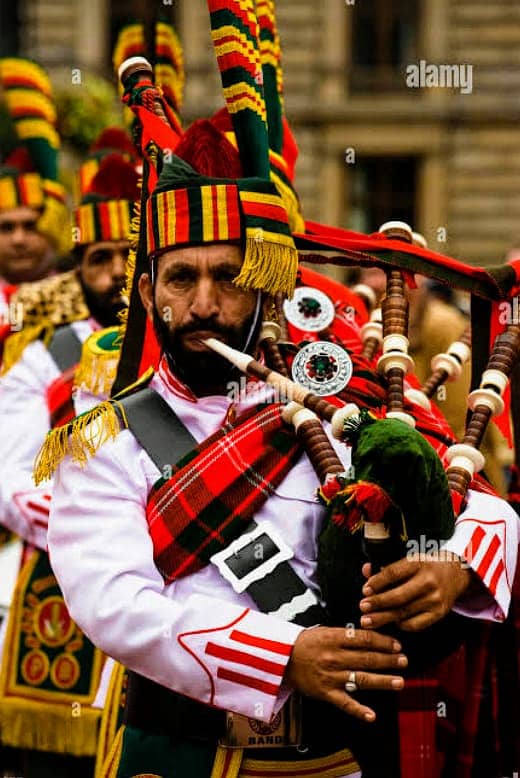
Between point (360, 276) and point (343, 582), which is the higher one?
point (360, 276)

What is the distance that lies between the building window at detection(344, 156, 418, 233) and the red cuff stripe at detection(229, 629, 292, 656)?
2060cm

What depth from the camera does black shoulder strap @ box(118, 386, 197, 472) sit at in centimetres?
304

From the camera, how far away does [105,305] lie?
16.7 ft

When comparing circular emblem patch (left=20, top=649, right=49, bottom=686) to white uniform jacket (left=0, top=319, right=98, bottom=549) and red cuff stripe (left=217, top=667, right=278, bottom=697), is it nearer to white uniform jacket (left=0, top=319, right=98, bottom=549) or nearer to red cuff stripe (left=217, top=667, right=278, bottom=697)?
white uniform jacket (left=0, top=319, right=98, bottom=549)

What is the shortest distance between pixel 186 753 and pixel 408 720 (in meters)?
0.50

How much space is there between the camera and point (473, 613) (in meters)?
2.94

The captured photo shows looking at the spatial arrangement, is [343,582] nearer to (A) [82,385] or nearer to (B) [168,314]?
(B) [168,314]

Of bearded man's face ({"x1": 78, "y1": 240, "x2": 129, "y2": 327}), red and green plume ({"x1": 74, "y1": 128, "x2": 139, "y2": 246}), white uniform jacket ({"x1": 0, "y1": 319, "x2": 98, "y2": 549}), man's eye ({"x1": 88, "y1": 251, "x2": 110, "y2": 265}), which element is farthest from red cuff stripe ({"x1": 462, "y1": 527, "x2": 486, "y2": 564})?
man's eye ({"x1": 88, "y1": 251, "x2": 110, "y2": 265})

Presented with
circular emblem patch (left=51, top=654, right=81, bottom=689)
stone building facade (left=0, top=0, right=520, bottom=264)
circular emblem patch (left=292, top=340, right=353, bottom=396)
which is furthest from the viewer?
stone building facade (left=0, top=0, right=520, bottom=264)

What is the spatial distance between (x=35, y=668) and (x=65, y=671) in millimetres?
141

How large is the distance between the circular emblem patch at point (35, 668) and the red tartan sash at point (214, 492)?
2.24m

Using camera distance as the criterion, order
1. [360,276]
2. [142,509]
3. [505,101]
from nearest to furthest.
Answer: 1. [142,509]
2. [360,276]
3. [505,101]

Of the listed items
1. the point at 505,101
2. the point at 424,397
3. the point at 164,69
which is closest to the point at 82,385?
the point at 164,69

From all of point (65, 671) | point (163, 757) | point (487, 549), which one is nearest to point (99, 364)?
point (65, 671)
